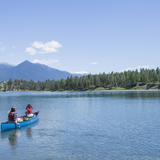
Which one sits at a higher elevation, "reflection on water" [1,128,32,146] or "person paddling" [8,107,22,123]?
"person paddling" [8,107,22,123]

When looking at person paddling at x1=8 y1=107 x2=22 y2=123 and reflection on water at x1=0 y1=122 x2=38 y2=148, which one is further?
person paddling at x1=8 y1=107 x2=22 y2=123

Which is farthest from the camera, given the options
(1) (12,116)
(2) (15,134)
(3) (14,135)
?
(1) (12,116)

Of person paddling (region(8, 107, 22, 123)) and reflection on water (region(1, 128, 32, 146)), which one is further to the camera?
person paddling (region(8, 107, 22, 123))

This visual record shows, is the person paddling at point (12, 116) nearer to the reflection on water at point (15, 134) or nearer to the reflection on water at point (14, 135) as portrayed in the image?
the reflection on water at point (15, 134)

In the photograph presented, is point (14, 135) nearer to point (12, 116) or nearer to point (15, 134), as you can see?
point (15, 134)

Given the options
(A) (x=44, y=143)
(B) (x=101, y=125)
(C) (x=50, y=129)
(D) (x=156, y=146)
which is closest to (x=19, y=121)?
(C) (x=50, y=129)

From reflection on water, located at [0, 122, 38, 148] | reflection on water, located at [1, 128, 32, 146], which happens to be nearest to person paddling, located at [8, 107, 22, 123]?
reflection on water, located at [0, 122, 38, 148]

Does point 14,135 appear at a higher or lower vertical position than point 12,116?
lower

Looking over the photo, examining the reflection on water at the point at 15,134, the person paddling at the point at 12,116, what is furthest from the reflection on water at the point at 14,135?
the person paddling at the point at 12,116

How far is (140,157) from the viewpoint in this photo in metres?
35.1

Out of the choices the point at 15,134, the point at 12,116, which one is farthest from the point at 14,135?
the point at 12,116

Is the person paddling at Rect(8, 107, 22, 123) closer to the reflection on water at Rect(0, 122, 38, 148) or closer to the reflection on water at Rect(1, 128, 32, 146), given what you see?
the reflection on water at Rect(0, 122, 38, 148)

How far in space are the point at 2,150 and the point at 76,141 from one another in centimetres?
930

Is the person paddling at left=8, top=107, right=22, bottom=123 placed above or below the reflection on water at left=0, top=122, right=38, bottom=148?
above
